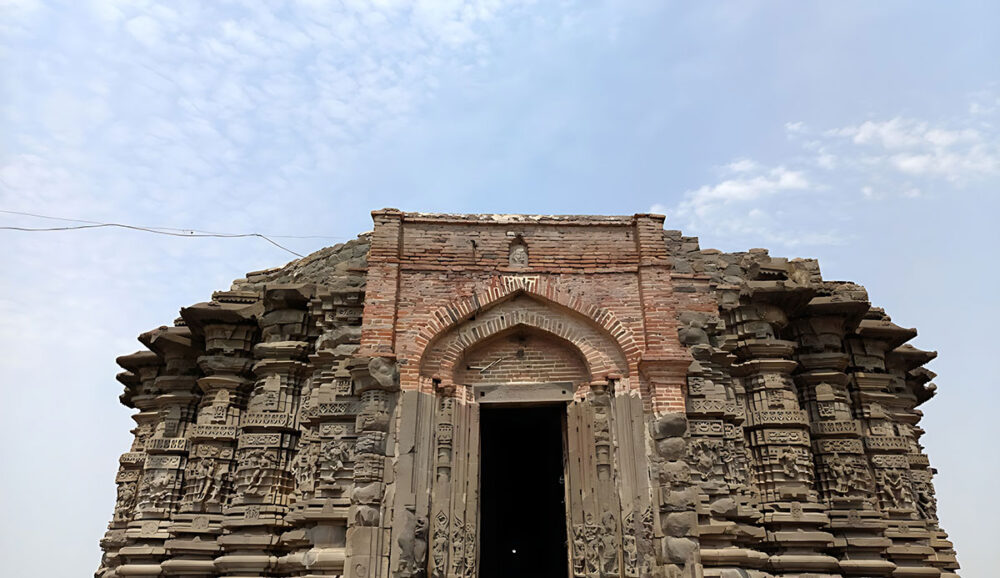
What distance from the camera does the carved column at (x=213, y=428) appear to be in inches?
395

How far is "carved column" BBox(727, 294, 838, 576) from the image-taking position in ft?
31.8

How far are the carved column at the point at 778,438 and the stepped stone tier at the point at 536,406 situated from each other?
3 cm

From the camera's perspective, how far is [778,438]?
10242 mm

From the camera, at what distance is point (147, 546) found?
415 inches

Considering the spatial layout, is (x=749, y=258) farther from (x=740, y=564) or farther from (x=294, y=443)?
(x=294, y=443)

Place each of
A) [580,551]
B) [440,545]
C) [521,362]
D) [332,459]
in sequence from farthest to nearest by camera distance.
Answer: [521,362] < [332,459] < [580,551] < [440,545]

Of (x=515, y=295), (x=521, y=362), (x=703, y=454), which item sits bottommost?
(x=703, y=454)

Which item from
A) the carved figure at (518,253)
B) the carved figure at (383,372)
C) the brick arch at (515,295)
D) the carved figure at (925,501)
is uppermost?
the carved figure at (518,253)

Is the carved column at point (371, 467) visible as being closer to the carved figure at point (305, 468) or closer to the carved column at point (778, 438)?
the carved figure at point (305, 468)

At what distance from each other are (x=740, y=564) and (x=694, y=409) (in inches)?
83.6

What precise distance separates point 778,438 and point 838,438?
4.30 feet

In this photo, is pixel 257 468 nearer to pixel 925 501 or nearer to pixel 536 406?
pixel 536 406

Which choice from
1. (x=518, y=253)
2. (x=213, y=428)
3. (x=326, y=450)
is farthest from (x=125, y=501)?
(x=518, y=253)

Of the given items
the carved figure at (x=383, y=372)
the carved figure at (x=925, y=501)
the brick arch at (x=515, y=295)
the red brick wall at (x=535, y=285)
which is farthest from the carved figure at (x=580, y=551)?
the carved figure at (x=925, y=501)
